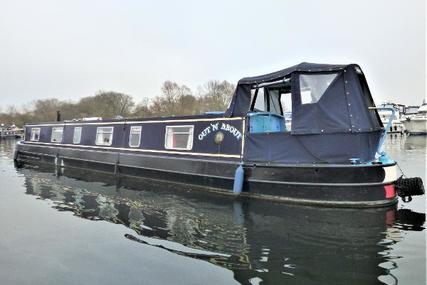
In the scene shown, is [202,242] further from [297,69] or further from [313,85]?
[297,69]

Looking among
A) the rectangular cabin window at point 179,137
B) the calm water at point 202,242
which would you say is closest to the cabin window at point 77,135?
the rectangular cabin window at point 179,137

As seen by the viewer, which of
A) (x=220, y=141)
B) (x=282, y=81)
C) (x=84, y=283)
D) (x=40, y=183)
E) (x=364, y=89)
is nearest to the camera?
(x=84, y=283)

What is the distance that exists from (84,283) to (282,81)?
21.5 ft

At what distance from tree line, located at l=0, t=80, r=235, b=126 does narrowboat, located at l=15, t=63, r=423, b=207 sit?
107ft

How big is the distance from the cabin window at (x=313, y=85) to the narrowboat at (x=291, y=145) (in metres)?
0.02

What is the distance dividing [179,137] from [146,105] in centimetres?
4971

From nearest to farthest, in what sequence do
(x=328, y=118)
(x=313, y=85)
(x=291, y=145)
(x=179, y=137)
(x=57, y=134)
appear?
(x=328, y=118) < (x=313, y=85) < (x=291, y=145) < (x=179, y=137) < (x=57, y=134)

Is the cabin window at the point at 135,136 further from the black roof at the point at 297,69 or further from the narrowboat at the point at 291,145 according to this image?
the black roof at the point at 297,69

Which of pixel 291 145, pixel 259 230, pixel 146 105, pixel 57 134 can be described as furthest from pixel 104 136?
pixel 146 105

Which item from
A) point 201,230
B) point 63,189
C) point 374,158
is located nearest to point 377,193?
point 374,158

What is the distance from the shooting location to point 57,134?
1731cm

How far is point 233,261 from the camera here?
515cm

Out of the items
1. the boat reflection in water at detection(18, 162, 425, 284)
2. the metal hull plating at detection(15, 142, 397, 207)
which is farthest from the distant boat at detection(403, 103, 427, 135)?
the boat reflection in water at detection(18, 162, 425, 284)

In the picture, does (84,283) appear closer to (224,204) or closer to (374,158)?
(224,204)
